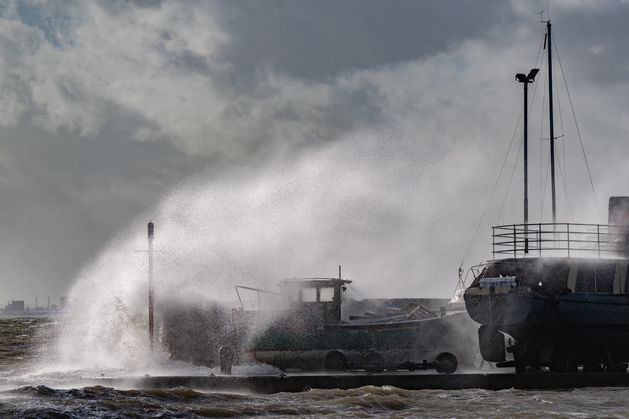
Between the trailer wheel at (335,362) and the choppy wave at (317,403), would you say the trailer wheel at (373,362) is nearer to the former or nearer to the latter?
the trailer wheel at (335,362)

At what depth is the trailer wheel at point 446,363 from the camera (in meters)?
26.8

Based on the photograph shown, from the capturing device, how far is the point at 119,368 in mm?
32094

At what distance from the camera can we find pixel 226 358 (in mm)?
27656

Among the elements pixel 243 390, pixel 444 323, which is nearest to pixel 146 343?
pixel 243 390

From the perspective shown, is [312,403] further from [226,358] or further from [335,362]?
[226,358]

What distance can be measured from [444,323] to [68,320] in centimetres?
1985

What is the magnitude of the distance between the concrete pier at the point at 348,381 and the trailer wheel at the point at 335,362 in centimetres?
144

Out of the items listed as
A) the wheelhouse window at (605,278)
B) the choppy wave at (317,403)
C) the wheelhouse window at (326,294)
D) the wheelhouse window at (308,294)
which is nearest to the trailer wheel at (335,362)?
the wheelhouse window at (326,294)

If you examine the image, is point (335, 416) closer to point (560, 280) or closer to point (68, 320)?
point (560, 280)

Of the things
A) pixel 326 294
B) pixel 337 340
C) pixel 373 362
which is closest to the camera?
pixel 373 362

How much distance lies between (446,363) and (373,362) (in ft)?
7.80

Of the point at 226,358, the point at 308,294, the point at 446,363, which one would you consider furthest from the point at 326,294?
the point at 446,363

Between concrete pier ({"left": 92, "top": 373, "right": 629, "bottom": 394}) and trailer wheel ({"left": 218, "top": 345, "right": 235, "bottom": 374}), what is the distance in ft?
6.33

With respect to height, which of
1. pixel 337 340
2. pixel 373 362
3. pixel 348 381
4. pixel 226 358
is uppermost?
pixel 337 340
